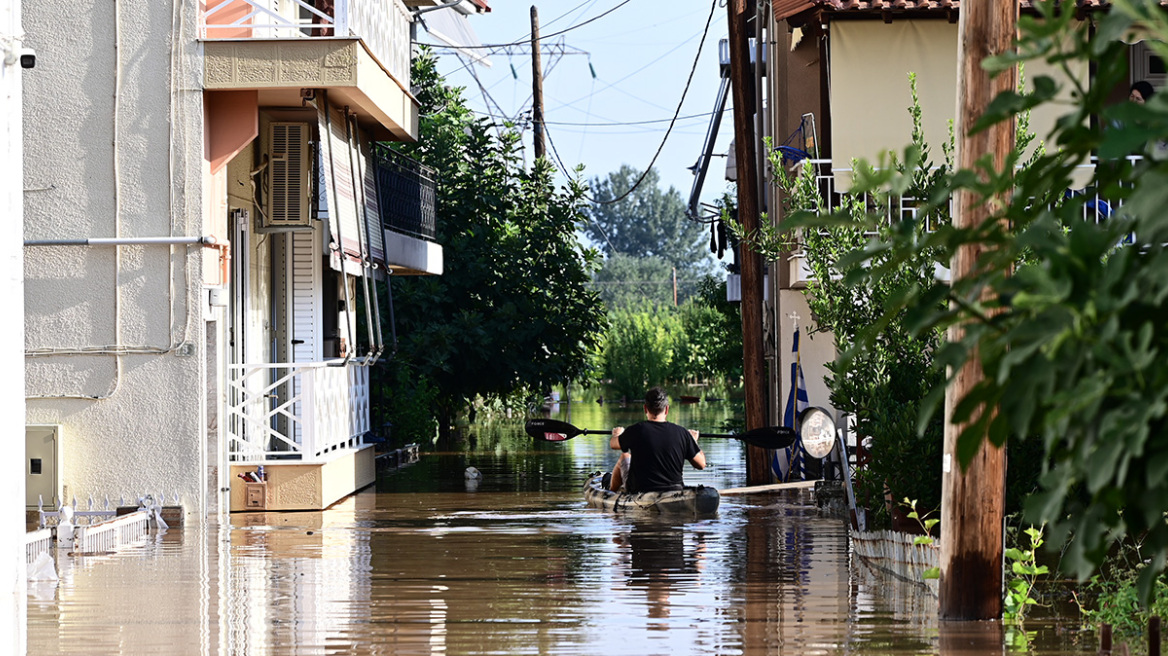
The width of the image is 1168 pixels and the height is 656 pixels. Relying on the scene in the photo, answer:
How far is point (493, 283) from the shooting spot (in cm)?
2797

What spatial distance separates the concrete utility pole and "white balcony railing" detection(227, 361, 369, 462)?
833 cm

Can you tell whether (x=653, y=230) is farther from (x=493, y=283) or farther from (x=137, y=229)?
(x=137, y=229)

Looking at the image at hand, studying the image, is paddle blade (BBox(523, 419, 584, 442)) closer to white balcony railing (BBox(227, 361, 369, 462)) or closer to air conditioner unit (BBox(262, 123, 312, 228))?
white balcony railing (BBox(227, 361, 369, 462))

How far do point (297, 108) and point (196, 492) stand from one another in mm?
4837

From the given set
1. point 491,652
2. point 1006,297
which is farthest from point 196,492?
point 1006,297

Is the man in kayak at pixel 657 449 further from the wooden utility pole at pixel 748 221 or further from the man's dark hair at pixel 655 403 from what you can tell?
the wooden utility pole at pixel 748 221

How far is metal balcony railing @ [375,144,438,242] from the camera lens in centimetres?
2067

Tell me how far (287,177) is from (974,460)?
10.9 m

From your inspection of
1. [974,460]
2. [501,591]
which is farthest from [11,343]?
[974,460]

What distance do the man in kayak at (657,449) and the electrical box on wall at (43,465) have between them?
5.37 metres

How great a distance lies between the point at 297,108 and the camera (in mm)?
16672

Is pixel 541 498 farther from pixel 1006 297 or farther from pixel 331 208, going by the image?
pixel 1006 297

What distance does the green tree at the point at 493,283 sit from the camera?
88.8 feet

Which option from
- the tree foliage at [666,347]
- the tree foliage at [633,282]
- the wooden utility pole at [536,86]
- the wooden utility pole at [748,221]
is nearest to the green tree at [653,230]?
the tree foliage at [633,282]
